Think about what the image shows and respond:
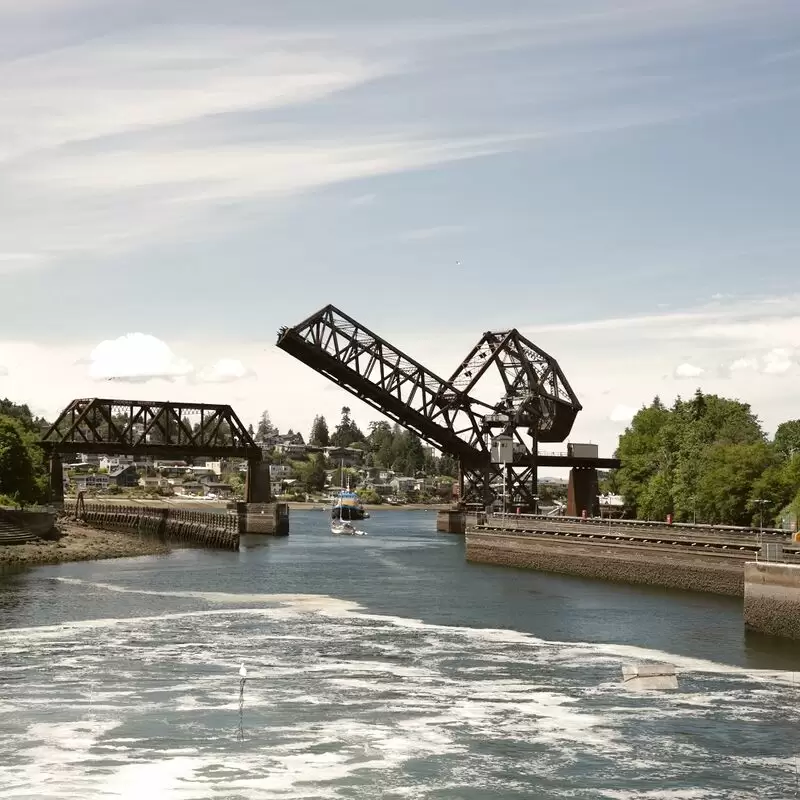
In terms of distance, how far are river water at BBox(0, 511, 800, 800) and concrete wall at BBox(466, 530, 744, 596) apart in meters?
2.01

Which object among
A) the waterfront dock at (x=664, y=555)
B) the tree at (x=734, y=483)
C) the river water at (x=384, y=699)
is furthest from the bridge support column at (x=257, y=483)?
the river water at (x=384, y=699)

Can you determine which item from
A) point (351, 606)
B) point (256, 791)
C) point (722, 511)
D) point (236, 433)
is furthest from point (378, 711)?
point (236, 433)

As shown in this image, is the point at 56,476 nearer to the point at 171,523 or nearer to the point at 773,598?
the point at 171,523

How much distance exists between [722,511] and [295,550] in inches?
1107

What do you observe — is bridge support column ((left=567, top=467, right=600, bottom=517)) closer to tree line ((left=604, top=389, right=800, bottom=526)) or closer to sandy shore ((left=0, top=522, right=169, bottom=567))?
tree line ((left=604, top=389, right=800, bottom=526))

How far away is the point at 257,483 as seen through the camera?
107 metres

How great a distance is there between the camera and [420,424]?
85938 mm

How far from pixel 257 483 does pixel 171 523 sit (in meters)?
9.10

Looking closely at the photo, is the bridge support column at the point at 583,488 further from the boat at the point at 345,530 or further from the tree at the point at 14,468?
the tree at the point at 14,468

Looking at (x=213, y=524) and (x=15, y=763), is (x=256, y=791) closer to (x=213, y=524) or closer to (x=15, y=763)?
(x=15, y=763)

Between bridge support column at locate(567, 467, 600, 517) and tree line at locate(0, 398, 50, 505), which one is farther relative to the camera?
A: bridge support column at locate(567, 467, 600, 517)

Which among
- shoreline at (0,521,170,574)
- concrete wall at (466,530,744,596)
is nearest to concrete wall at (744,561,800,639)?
concrete wall at (466,530,744,596)

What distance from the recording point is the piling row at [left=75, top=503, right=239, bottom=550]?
86.4m

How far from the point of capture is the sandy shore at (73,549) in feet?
202
